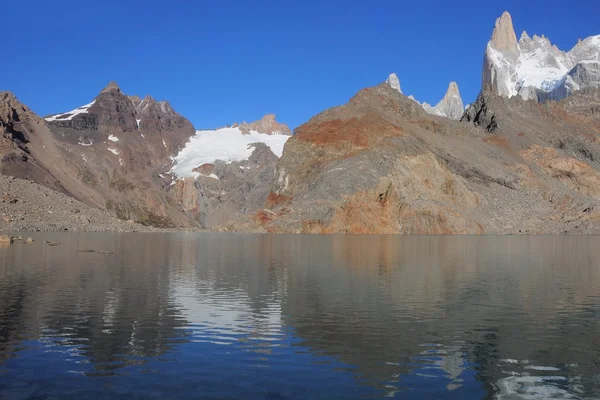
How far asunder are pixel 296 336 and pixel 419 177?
12523 cm

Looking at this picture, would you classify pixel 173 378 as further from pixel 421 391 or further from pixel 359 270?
pixel 359 270

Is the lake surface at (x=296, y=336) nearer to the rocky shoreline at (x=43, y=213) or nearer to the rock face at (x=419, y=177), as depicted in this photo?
the rocky shoreline at (x=43, y=213)

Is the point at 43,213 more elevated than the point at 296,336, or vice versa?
the point at 43,213

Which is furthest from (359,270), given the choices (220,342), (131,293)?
(220,342)

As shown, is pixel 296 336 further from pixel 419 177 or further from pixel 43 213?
pixel 419 177

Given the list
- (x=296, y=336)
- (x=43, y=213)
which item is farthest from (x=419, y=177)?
(x=296, y=336)

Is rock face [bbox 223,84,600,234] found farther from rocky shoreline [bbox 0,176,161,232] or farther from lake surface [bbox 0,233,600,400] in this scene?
lake surface [bbox 0,233,600,400]

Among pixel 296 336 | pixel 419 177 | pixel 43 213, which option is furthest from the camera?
pixel 419 177

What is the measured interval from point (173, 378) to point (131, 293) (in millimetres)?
14718

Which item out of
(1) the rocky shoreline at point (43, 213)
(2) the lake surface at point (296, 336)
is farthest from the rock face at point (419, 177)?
(2) the lake surface at point (296, 336)

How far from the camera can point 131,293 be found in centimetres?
2928

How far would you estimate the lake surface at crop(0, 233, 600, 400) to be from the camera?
1501 cm

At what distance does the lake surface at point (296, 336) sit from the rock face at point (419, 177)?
92.1 metres

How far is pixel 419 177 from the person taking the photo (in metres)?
142
